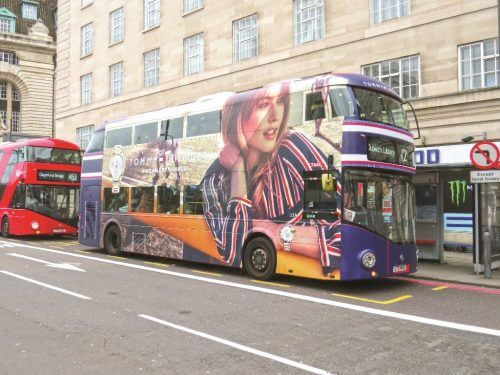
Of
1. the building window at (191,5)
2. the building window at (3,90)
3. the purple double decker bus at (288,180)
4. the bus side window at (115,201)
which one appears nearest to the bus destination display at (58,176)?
the bus side window at (115,201)

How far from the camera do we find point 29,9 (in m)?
61.9

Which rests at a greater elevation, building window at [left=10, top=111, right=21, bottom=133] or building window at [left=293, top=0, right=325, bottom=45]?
building window at [left=10, top=111, right=21, bottom=133]

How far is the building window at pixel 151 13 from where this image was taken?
27.5m

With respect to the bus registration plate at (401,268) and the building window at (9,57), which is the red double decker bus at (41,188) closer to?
the bus registration plate at (401,268)

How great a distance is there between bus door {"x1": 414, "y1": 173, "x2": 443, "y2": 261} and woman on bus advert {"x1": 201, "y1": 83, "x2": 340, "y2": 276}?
5.19 m

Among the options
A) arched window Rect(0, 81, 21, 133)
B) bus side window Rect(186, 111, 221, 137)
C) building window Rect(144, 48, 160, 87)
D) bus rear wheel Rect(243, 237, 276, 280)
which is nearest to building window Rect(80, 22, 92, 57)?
building window Rect(144, 48, 160, 87)

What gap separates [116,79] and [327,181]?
2347 cm

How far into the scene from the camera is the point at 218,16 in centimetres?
2391

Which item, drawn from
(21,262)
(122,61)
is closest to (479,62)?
(21,262)

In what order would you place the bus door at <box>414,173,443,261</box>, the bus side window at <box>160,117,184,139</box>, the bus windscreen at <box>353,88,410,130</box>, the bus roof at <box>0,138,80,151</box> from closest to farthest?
the bus windscreen at <box>353,88,410,130</box> → the bus side window at <box>160,117,184,139</box> → the bus door at <box>414,173,443,261</box> → the bus roof at <box>0,138,80,151</box>

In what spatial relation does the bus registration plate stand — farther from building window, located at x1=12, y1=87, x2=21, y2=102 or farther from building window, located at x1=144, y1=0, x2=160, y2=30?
building window, located at x1=12, y1=87, x2=21, y2=102

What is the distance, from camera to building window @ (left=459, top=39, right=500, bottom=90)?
51.3 ft

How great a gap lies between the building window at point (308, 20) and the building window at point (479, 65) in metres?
5.62

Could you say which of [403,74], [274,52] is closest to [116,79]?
[274,52]
